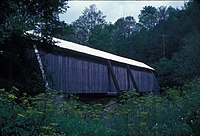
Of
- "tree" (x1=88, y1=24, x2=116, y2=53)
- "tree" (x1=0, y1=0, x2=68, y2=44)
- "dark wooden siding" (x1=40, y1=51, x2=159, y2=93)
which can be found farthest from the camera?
"tree" (x1=88, y1=24, x2=116, y2=53)

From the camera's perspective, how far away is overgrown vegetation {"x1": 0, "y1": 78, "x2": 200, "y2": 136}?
16.8 ft

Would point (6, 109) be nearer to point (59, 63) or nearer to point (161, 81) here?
point (59, 63)

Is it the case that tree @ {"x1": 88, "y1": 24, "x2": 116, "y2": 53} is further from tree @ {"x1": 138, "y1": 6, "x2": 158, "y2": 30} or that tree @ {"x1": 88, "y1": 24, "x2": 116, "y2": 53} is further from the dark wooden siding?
the dark wooden siding

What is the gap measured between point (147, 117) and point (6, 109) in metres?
3.08

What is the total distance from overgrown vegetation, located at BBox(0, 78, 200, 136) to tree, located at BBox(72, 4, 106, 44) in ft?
215

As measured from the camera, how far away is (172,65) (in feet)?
146

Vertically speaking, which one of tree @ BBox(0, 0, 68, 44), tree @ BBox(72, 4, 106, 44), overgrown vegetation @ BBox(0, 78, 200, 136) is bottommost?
overgrown vegetation @ BBox(0, 78, 200, 136)

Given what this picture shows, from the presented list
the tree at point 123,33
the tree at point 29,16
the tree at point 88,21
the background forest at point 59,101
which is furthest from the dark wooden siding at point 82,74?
the tree at point 88,21

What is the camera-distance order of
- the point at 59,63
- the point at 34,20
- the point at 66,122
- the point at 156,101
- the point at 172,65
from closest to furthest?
the point at 66,122 → the point at 156,101 → the point at 34,20 → the point at 59,63 → the point at 172,65

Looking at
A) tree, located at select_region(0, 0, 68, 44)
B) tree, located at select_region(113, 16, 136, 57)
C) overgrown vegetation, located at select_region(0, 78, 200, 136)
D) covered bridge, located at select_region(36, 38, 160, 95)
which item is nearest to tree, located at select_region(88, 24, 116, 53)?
tree, located at select_region(113, 16, 136, 57)

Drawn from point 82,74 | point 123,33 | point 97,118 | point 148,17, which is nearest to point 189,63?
point 82,74

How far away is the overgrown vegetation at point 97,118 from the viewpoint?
5.13 m

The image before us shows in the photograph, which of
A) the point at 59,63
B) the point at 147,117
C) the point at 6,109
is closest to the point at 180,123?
the point at 147,117

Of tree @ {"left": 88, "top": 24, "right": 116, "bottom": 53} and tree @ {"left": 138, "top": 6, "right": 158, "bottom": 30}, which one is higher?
tree @ {"left": 138, "top": 6, "right": 158, "bottom": 30}
